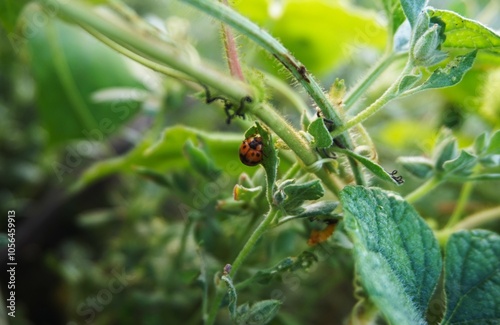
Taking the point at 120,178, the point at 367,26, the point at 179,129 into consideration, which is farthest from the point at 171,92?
the point at 120,178

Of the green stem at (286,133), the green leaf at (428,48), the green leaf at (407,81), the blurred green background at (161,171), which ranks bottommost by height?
the blurred green background at (161,171)

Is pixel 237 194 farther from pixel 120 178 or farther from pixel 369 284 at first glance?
pixel 120 178

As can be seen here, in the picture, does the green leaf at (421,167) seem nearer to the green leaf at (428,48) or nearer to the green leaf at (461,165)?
the green leaf at (461,165)

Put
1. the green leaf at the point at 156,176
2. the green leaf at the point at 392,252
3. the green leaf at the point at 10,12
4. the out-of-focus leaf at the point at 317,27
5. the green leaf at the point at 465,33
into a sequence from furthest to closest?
1. the out-of-focus leaf at the point at 317,27
2. the green leaf at the point at 10,12
3. the green leaf at the point at 156,176
4. the green leaf at the point at 465,33
5. the green leaf at the point at 392,252

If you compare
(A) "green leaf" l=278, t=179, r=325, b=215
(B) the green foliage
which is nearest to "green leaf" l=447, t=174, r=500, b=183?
(B) the green foliage

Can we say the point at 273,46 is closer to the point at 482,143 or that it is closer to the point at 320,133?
the point at 320,133

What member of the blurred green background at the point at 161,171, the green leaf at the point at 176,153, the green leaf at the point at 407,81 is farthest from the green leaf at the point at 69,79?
the green leaf at the point at 407,81
